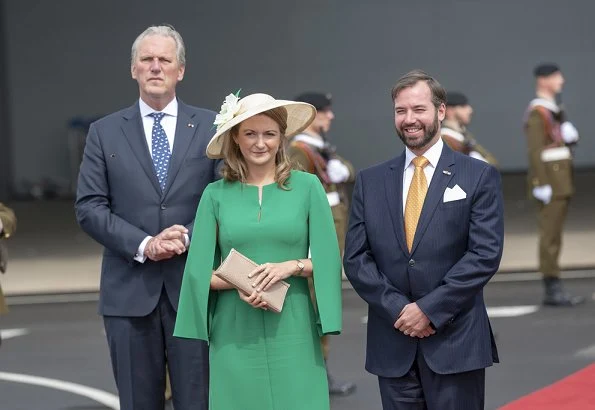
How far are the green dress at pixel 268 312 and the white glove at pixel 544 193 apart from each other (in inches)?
255

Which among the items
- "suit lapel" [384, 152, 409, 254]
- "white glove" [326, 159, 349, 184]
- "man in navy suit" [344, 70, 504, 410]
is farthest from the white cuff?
"white glove" [326, 159, 349, 184]

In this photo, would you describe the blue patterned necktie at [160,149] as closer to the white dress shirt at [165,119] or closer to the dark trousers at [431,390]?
the white dress shirt at [165,119]

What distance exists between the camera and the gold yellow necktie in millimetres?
5215

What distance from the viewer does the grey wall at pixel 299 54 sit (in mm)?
24672

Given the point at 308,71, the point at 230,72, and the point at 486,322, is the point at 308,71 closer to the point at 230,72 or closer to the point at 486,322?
the point at 230,72

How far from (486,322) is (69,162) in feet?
66.0

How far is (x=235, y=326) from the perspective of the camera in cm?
524

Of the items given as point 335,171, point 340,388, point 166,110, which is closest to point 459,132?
point 335,171

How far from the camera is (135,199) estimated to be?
5879 millimetres

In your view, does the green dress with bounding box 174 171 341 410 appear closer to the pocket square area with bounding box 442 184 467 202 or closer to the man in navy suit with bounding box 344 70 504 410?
the man in navy suit with bounding box 344 70 504 410

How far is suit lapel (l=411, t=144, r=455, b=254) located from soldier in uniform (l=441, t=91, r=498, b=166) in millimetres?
4642

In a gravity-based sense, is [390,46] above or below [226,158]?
above

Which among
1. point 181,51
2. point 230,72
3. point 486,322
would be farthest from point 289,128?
point 230,72

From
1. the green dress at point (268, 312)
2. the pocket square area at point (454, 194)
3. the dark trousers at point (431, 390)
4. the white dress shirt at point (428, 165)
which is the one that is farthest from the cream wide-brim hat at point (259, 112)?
the dark trousers at point (431, 390)
